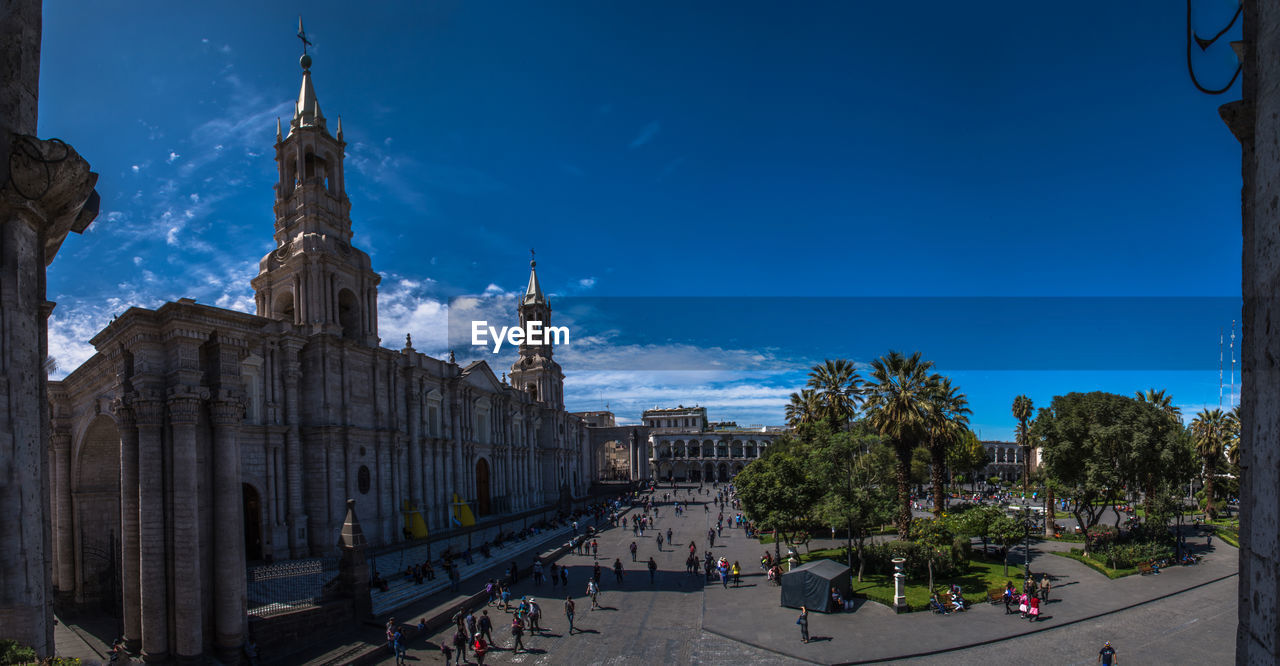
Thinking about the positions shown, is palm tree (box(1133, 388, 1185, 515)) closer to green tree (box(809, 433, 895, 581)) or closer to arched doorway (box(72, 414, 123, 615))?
green tree (box(809, 433, 895, 581))

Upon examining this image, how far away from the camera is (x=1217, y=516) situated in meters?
45.7

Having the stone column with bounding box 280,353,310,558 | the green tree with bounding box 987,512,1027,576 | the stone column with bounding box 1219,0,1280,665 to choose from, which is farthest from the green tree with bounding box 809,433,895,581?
the stone column with bounding box 280,353,310,558

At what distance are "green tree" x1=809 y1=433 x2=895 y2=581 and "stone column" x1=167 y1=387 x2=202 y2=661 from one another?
20.2m

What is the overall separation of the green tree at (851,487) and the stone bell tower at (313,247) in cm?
2361

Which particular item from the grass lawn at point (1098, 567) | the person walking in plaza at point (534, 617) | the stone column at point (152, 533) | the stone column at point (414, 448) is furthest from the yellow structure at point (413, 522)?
the grass lawn at point (1098, 567)

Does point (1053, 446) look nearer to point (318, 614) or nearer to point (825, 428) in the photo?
point (825, 428)

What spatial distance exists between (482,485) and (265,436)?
20987mm

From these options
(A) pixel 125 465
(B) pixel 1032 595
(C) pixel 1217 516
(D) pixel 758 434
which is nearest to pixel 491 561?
(A) pixel 125 465

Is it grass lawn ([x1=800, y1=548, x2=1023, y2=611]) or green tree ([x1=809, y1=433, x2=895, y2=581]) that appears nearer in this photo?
grass lawn ([x1=800, y1=548, x2=1023, y2=611])

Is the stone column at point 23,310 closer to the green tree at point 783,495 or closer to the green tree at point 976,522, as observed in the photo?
the green tree at point 783,495

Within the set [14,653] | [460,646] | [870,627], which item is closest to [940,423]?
[870,627]

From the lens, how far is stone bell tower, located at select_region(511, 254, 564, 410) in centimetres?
6462

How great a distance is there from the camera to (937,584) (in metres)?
24.7

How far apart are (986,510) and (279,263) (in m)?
37.1
